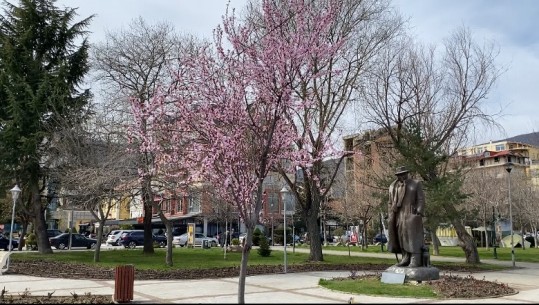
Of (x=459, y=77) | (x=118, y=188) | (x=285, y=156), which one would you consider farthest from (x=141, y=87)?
(x=285, y=156)

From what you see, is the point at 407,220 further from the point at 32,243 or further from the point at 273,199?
the point at 32,243

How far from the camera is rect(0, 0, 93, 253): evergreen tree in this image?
29609 millimetres

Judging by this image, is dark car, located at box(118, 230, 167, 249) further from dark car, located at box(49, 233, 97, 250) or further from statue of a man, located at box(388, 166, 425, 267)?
statue of a man, located at box(388, 166, 425, 267)

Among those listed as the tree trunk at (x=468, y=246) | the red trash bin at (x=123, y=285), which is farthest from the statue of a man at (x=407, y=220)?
the tree trunk at (x=468, y=246)

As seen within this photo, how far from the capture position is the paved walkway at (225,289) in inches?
516

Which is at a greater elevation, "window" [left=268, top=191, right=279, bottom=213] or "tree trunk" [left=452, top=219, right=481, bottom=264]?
"window" [left=268, top=191, right=279, bottom=213]

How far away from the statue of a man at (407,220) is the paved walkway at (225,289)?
9.70 feet

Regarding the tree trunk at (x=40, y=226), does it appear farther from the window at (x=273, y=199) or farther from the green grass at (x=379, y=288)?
the green grass at (x=379, y=288)

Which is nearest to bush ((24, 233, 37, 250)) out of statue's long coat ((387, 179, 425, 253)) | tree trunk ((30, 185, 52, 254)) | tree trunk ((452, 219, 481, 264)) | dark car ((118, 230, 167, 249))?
dark car ((118, 230, 167, 249))

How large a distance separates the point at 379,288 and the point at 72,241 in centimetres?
3733

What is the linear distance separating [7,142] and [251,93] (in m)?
23.3

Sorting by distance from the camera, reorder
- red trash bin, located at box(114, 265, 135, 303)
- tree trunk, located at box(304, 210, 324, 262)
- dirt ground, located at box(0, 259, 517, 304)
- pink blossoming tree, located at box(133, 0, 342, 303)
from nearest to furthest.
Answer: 1. pink blossoming tree, located at box(133, 0, 342, 303)
2. red trash bin, located at box(114, 265, 135, 303)
3. dirt ground, located at box(0, 259, 517, 304)
4. tree trunk, located at box(304, 210, 324, 262)

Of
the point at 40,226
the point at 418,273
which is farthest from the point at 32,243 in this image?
the point at 418,273

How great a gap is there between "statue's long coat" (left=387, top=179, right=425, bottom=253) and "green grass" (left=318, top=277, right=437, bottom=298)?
135 cm
